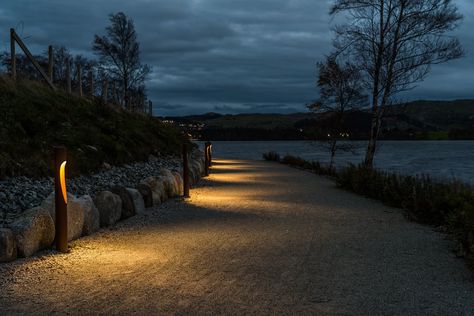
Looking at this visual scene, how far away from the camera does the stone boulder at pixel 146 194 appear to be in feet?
36.0

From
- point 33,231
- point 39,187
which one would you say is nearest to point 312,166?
point 39,187

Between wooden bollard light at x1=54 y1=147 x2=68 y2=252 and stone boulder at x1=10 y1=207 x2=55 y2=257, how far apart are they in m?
0.15

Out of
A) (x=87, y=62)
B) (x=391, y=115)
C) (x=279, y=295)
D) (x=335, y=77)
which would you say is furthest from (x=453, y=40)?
(x=87, y=62)

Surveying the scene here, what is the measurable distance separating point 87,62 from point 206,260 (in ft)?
190

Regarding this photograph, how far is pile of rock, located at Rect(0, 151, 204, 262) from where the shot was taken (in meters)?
6.05

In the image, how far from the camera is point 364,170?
1675cm

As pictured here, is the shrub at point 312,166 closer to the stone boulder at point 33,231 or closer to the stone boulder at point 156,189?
the stone boulder at point 156,189

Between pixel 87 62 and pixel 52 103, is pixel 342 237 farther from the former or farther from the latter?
pixel 87 62

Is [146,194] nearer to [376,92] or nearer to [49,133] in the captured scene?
[49,133]

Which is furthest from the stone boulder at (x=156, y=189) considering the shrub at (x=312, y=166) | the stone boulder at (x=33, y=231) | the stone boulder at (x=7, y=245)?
the shrub at (x=312, y=166)

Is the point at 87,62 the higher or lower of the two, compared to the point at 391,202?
higher

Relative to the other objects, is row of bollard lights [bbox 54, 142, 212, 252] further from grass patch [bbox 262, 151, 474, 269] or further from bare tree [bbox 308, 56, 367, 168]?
bare tree [bbox 308, 56, 367, 168]

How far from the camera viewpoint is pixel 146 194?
1104cm

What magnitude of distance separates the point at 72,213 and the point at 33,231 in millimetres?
1092
